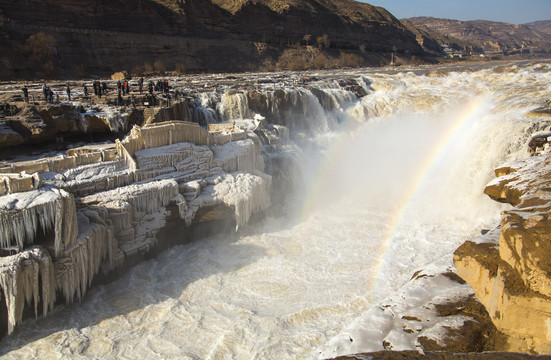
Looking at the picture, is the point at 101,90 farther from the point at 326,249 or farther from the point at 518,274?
the point at 518,274

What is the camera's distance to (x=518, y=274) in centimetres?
454

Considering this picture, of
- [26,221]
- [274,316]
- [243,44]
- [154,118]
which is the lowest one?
[274,316]

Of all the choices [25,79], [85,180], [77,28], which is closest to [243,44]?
[77,28]

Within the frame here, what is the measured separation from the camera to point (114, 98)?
15.8 meters

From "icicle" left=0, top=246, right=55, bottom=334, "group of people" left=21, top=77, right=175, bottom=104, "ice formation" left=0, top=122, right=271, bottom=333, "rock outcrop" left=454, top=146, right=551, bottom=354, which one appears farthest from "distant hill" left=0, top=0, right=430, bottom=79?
"rock outcrop" left=454, top=146, right=551, bottom=354

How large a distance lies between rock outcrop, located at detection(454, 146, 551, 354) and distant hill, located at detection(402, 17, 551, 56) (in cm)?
9931

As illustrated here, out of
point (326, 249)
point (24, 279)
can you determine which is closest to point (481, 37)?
point (326, 249)

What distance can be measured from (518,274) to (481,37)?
177 meters

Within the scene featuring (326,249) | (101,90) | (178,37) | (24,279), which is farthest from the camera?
(178,37)

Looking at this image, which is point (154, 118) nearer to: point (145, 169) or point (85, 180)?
point (145, 169)

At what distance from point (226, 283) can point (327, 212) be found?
5.71 m

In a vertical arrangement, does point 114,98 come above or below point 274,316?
above

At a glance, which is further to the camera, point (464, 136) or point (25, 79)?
point (25, 79)

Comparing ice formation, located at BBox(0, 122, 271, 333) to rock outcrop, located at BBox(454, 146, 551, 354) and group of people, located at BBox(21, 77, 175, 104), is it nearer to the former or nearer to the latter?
group of people, located at BBox(21, 77, 175, 104)
